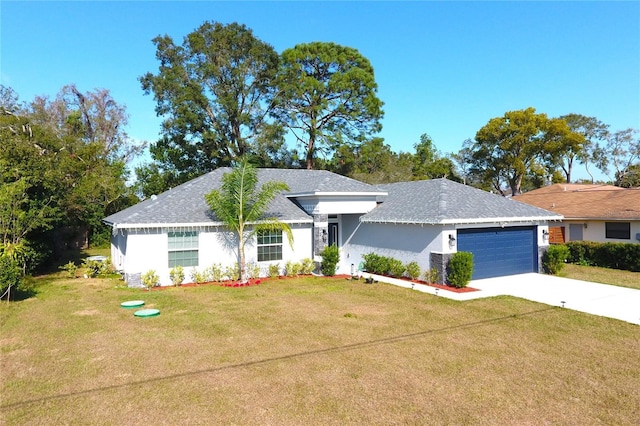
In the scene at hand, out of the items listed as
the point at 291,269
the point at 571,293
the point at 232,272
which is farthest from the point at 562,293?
the point at 232,272

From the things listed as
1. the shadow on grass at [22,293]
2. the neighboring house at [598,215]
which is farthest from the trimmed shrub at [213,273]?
the neighboring house at [598,215]

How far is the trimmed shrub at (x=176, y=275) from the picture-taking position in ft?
49.9

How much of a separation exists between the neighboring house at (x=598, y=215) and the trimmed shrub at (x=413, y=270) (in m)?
12.9

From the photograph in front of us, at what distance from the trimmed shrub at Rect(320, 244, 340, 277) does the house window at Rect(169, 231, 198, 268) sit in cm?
542

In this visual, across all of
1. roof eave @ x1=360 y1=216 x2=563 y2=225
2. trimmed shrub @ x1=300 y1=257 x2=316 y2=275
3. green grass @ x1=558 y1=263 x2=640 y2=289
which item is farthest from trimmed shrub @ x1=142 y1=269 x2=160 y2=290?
green grass @ x1=558 y1=263 x2=640 y2=289

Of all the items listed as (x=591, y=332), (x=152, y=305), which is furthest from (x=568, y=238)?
(x=152, y=305)

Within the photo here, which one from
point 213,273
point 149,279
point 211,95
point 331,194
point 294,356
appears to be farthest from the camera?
point 211,95

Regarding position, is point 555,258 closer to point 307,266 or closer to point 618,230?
point 618,230

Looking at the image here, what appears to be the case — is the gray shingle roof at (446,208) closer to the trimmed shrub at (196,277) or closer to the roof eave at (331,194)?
the roof eave at (331,194)

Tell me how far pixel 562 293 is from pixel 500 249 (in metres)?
3.64

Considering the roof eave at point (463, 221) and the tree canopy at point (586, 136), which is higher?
the tree canopy at point (586, 136)

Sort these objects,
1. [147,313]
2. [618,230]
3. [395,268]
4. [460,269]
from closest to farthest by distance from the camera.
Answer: [147,313], [460,269], [395,268], [618,230]

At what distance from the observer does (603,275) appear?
1694 cm

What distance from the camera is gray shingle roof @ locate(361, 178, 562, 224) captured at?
50.8 feet
